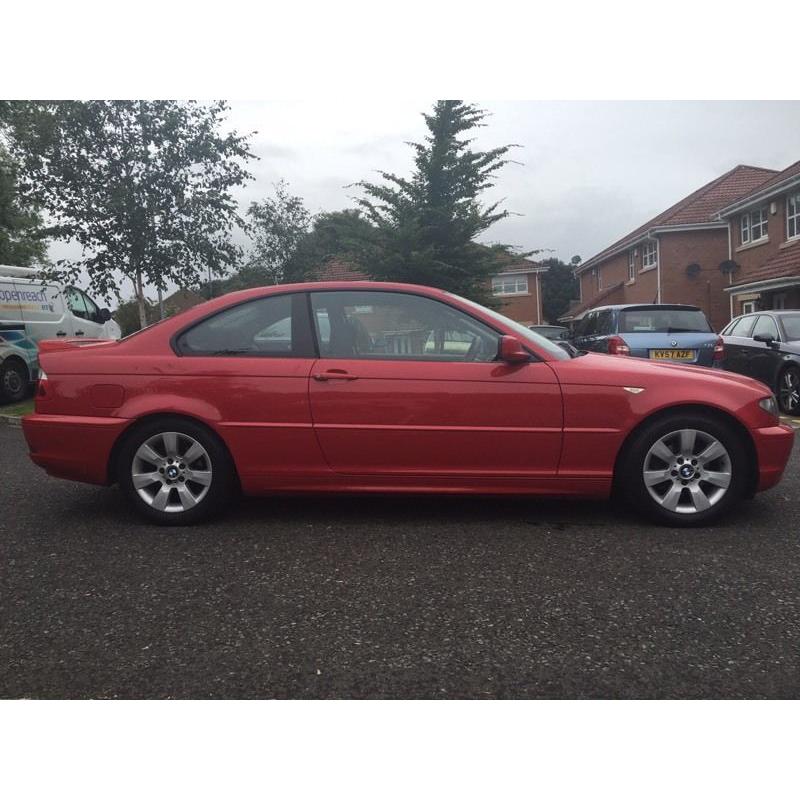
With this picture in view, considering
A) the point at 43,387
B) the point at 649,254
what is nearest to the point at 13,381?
the point at 43,387

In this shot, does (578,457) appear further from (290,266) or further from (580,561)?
(290,266)

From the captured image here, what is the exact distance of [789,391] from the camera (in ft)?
31.4

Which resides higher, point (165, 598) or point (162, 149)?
point (162, 149)

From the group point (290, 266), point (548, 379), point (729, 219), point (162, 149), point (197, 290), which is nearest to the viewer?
point (548, 379)

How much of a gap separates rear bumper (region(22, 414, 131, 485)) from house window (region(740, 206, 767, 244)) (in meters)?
23.7

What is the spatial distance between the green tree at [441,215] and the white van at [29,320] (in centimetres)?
661

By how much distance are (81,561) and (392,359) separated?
2.11 meters

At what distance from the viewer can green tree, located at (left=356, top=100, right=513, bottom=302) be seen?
55.1ft

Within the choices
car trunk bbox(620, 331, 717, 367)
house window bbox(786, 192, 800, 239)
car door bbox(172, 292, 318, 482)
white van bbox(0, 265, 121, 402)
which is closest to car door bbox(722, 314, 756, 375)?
car trunk bbox(620, 331, 717, 367)

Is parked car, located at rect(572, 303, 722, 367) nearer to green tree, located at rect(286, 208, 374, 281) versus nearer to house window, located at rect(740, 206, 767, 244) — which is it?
green tree, located at rect(286, 208, 374, 281)

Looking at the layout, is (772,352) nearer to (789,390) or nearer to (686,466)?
(789,390)

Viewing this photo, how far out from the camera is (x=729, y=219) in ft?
83.7

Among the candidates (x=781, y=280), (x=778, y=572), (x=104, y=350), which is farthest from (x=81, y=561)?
(x=781, y=280)

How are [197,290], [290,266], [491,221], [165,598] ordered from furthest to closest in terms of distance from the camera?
[290,266], [491,221], [197,290], [165,598]
